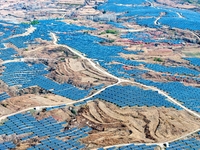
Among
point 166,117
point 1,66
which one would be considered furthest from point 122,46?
point 166,117

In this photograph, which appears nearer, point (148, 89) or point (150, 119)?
point (150, 119)

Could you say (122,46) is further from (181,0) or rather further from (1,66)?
(181,0)

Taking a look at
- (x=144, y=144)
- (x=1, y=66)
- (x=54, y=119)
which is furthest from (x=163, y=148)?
(x=1, y=66)

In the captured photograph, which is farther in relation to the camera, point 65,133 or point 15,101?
point 15,101

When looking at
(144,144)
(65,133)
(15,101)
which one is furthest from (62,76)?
(144,144)

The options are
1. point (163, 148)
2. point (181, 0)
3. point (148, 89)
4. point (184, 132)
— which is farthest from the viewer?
point (181, 0)

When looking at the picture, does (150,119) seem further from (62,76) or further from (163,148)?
(62,76)

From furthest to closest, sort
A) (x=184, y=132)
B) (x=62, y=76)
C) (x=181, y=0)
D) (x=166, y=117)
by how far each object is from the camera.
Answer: (x=181, y=0) < (x=62, y=76) < (x=166, y=117) < (x=184, y=132)

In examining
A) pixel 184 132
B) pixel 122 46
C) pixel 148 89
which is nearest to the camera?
pixel 184 132

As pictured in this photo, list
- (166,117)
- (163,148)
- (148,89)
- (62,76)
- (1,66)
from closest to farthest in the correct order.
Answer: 1. (163,148)
2. (166,117)
3. (148,89)
4. (62,76)
5. (1,66)
